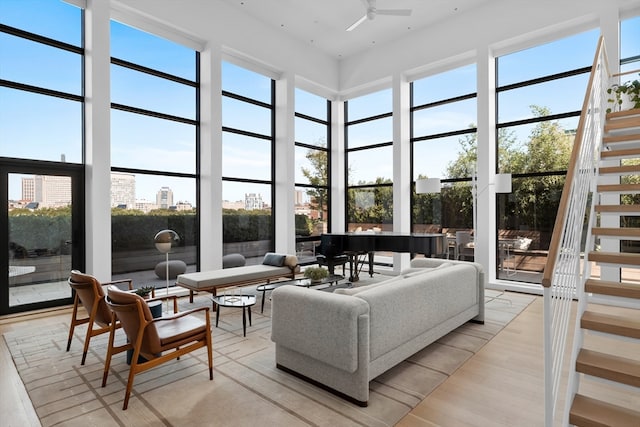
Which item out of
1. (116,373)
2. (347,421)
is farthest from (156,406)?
(347,421)

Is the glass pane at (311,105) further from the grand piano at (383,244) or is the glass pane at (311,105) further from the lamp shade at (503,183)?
the lamp shade at (503,183)

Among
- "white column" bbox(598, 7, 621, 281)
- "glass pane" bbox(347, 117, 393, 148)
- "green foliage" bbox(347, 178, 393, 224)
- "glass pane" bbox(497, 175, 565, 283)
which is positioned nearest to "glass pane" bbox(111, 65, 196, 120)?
"glass pane" bbox(347, 117, 393, 148)

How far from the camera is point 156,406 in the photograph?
8.84 ft

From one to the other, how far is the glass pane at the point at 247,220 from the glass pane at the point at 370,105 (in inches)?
132

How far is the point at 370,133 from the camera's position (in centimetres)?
954

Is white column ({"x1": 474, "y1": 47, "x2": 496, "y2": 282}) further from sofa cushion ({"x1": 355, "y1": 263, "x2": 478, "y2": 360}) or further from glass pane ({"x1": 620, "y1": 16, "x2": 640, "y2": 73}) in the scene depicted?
sofa cushion ({"x1": 355, "y1": 263, "x2": 478, "y2": 360})

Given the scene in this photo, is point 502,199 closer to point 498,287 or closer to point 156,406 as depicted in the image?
point 498,287

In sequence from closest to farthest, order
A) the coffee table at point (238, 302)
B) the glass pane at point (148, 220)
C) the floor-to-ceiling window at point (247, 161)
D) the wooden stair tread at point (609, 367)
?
the wooden stair tread at point (609, 367)
the coffee table at point (238, 302)
the glass pane at point (148, 220)
the floor-to-ceiling window at point (247, 161)

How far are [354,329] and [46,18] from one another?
253 inches

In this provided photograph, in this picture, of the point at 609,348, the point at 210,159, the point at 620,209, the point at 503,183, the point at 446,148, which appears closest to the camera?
the point at 620,209

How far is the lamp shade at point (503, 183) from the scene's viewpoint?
6180 mm

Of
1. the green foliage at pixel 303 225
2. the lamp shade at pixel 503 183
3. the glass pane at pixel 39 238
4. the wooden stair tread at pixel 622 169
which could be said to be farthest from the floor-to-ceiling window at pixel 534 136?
the glass pane at pixel 39 238

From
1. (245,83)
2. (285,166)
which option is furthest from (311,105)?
(285,166)

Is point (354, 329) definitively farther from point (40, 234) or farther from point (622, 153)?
point (40, 234)
